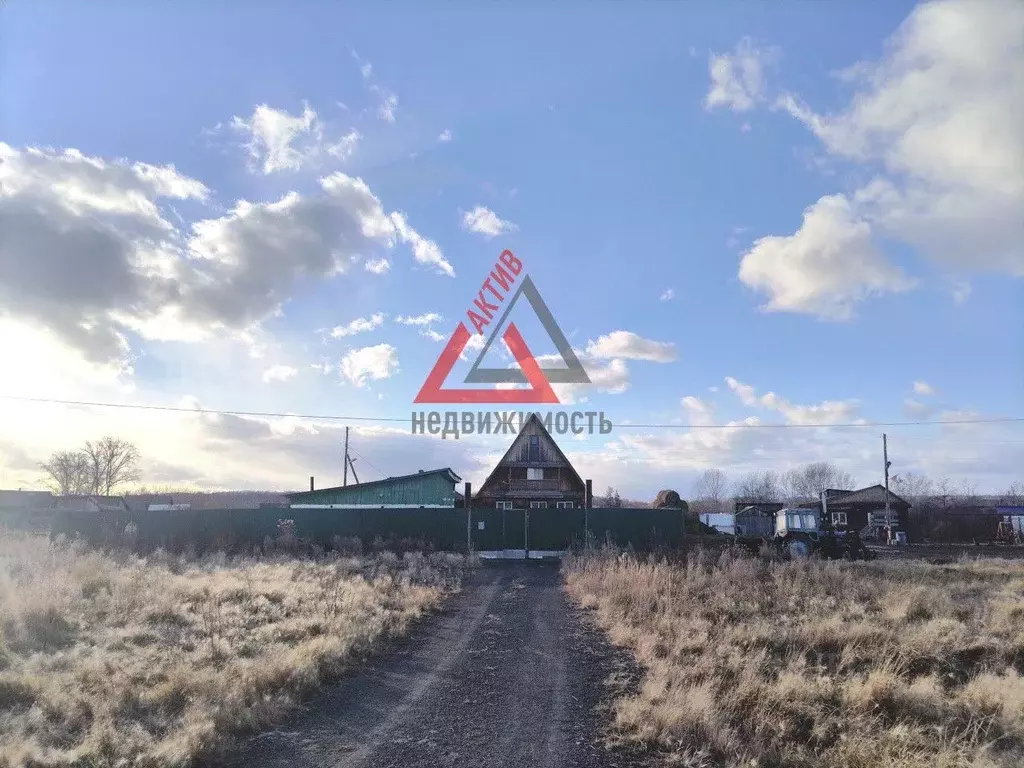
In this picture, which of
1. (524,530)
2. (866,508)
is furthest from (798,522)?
(866,508)

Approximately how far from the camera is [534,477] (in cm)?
4178

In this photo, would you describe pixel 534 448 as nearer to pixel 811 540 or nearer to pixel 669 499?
pixel 669 499

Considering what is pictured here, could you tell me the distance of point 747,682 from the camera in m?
7.82

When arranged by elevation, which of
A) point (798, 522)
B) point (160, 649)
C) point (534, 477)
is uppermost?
point (534, 477)

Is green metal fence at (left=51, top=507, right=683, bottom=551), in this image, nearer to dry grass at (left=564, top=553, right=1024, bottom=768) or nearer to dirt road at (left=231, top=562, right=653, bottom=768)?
dry grass at (left=564, top=553, right=1024, bottom=768)

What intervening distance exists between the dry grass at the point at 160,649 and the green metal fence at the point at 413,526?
479 inches

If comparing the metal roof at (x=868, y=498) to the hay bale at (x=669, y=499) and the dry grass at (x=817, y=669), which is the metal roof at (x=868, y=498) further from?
the dry grass at (x=817, y=669)

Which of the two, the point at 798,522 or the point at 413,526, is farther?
the point at 798,522

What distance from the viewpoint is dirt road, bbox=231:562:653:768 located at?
236 inches

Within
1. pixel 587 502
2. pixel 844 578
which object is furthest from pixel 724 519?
pixel 844 578

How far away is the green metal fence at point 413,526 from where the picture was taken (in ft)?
97.6

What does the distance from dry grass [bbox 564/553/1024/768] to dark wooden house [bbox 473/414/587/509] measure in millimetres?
24179

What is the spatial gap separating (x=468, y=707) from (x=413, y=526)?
23004 mm

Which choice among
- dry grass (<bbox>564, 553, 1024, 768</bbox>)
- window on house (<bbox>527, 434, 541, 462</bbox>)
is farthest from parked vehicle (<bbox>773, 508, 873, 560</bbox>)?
window on house (<bbox>527, 434, 541, 462</bbox>)
